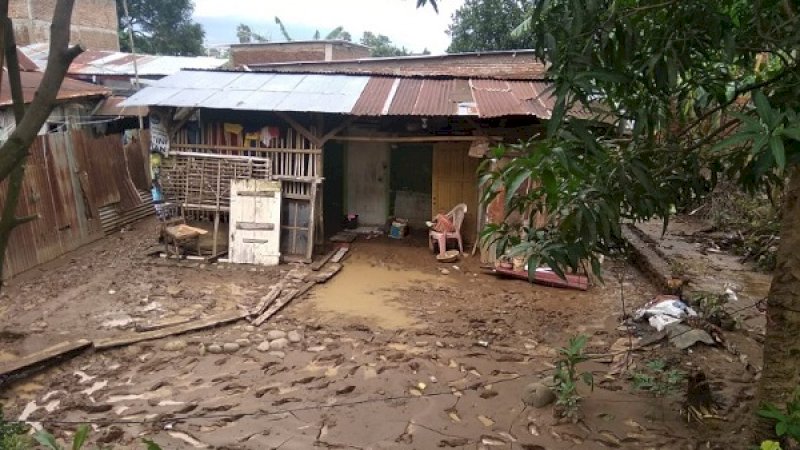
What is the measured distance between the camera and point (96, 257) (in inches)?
374

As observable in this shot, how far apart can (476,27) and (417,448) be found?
53.7 feet

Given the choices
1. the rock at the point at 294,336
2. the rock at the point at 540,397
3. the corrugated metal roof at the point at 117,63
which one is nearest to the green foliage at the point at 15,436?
the rock at the point at 294,336

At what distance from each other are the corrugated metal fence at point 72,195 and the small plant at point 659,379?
306 inches

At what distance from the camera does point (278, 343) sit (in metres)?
6.37

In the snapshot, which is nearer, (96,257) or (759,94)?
(759,94)

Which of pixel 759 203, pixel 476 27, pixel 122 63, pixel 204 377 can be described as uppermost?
pixel 476 27

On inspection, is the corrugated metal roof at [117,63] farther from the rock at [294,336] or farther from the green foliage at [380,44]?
the green foliage at [380,44]

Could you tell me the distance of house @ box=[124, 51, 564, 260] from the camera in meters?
8.97

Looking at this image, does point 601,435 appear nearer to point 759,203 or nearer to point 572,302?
point 572,302

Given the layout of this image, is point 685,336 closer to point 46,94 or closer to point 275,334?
point 275,334

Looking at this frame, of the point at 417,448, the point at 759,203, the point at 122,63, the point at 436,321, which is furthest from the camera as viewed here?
the point at 122,63

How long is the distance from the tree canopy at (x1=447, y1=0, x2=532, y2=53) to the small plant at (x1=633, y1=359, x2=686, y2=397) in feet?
45.1

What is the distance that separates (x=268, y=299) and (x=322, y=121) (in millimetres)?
3296

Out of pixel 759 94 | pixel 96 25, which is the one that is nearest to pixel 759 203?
pixel 759 94
